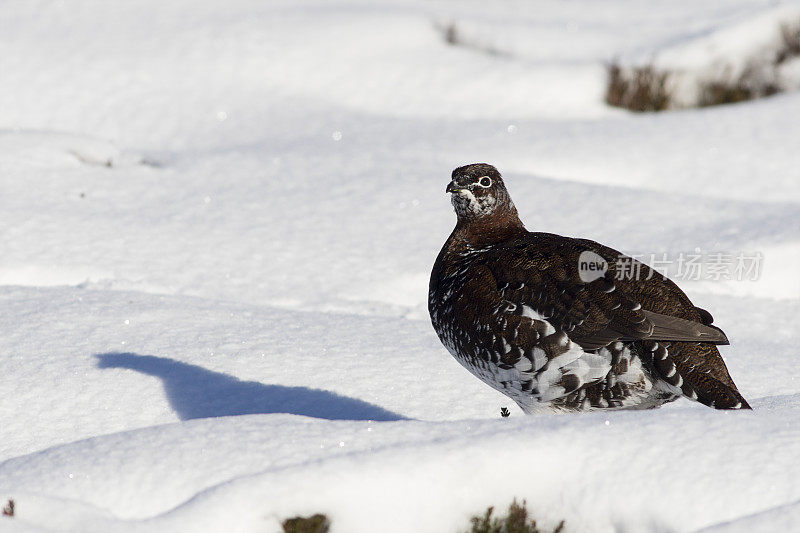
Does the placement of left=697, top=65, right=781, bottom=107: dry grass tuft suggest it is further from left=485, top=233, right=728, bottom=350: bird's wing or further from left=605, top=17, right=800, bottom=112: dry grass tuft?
left=485, top=233, right=728, bottom=350: bird's wing

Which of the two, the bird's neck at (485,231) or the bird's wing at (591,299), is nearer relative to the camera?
the bird's wing at (591,299)

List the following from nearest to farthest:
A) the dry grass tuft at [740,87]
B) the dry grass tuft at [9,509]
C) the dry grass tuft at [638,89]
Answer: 1. the dry grass tuft at [9,509]
2. the dry grass tuft at [638,89]
3. the dry grass tuft at [740,87]

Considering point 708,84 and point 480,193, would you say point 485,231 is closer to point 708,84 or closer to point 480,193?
point 480,193

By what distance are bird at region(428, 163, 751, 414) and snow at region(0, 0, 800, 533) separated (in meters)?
0.34

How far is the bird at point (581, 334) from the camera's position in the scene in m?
3.61

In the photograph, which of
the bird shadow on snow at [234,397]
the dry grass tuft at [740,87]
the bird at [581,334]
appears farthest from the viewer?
the dry grass tuft at [740,87]

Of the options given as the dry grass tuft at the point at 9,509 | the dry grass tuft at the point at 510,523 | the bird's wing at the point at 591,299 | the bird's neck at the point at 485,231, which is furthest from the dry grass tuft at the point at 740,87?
the dry grass tuft at the point at 9,509

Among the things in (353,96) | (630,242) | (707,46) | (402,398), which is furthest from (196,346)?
(707,46)

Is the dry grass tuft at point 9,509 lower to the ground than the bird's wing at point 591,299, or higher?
lower

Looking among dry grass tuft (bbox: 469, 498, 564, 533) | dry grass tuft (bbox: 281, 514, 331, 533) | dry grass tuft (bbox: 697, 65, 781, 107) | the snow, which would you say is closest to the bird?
the snow

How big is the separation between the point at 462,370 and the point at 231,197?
3.31 m

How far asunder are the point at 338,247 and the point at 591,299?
3149 millimetres

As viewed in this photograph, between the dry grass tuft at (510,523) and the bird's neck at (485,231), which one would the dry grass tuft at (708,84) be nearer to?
the bird's neck at (485,231)

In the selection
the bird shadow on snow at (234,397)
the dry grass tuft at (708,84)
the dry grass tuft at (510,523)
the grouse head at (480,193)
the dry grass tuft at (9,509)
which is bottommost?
the bird shadow on snow at (234,397)
